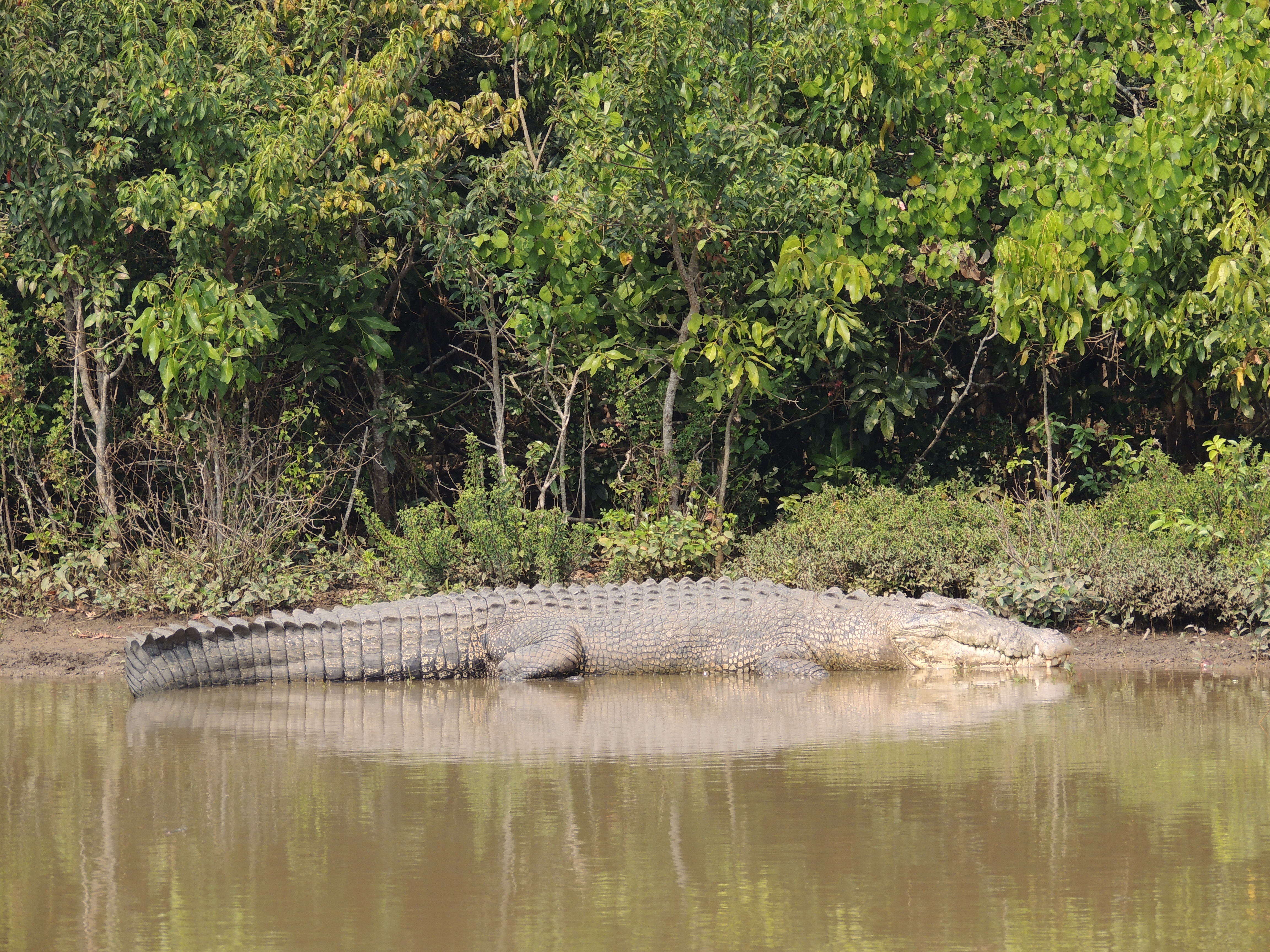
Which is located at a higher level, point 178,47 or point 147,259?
point 178,47

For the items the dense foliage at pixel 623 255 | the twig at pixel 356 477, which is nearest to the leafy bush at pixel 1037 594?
the dense foliage at pixel 623 255

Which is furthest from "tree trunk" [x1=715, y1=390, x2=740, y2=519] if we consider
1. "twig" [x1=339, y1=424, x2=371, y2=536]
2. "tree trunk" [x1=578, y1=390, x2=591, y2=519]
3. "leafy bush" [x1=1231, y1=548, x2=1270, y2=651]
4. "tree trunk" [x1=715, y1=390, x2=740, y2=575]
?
"leafy bush" [x1=1231, y1=548, x2=1270, y2=651]

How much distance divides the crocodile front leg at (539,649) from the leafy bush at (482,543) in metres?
1.34

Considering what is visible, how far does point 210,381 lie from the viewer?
10352mm

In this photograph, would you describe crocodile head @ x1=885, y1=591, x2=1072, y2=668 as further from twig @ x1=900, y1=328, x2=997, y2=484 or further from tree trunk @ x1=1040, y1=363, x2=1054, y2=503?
twig @ x1=900, y1=328, x2=997, y2=484

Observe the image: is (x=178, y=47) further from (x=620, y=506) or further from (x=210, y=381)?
(x=620, y=506)

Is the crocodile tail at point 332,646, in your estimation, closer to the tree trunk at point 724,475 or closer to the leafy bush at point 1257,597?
the tree trunk at point 724,475

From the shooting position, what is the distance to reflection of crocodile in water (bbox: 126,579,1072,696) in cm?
833

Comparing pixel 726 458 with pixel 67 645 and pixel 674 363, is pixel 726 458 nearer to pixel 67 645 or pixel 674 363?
pixel 674 363

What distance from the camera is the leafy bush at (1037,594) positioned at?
8930mm

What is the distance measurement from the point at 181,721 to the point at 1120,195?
6.97 metres

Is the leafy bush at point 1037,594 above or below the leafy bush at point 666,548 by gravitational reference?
below

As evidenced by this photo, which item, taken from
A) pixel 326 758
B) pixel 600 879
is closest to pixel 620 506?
pixel 326 758

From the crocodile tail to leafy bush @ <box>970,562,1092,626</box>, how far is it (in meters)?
3.18
